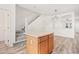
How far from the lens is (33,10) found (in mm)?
2346

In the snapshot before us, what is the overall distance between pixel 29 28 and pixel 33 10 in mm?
439

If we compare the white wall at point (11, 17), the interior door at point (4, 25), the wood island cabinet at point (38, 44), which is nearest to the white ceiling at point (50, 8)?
the white wall at point (11, 17)

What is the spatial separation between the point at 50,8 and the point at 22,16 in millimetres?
698

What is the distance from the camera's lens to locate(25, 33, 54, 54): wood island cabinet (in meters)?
2.45

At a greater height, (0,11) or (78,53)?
(0,11)

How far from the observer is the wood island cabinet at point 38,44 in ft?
8.04

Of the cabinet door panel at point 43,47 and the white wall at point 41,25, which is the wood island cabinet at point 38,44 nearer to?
the cabinet door panel at point 43,47

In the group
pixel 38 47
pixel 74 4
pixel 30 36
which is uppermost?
pixel 74 4

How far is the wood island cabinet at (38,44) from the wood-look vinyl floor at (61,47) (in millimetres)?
137

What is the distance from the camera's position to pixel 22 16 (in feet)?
7.62

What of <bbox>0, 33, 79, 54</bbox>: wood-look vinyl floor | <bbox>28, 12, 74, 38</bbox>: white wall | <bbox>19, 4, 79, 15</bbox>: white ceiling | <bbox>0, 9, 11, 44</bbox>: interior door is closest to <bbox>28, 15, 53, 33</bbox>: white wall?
<bbox>28, 12, 74, 38</bbox>: white wall
